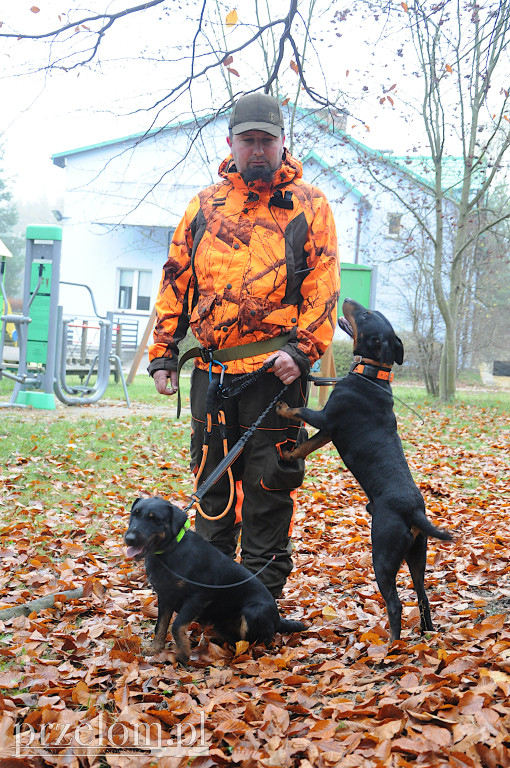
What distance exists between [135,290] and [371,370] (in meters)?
23.7

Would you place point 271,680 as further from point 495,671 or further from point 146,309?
point 146,309

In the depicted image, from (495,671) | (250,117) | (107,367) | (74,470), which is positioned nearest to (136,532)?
(495,671)

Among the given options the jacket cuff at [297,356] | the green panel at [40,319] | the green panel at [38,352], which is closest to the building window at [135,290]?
the green panel at [40,319]

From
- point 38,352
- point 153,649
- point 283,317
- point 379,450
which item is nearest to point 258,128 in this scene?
point 283,317

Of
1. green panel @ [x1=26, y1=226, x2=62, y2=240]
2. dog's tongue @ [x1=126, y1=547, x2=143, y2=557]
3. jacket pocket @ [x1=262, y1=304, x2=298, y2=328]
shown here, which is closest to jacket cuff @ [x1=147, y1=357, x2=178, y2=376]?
jacket pocket @ [x1=262, y1=304, x2=298, y2=328]

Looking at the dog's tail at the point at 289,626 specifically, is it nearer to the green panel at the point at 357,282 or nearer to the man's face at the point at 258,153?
the man's face at the point at 258,153

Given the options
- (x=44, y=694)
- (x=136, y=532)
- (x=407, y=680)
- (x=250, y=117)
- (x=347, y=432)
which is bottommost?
(x=44, y=694)

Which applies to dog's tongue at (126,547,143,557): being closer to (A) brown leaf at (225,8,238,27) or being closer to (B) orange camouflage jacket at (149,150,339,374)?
(B) orange camouflage jacket at (149,150,339,374)

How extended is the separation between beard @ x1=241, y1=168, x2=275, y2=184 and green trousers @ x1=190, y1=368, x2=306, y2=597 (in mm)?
979

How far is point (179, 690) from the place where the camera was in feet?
9.13

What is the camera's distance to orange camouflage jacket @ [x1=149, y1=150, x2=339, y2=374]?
11.0ft

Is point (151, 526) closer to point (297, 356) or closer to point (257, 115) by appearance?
point (297, 356)

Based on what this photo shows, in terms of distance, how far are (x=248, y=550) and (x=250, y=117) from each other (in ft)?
7.16

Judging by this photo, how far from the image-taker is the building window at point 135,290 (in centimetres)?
2612
